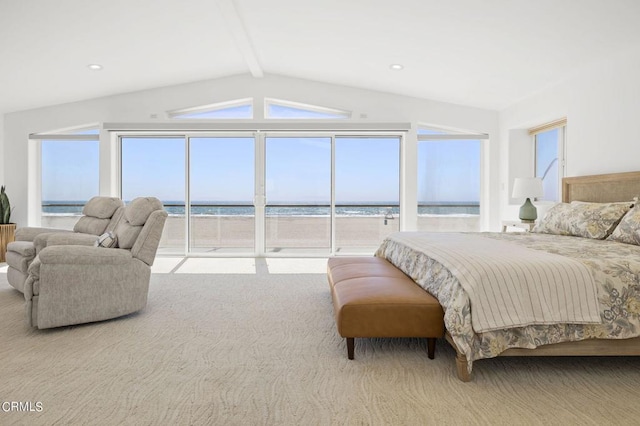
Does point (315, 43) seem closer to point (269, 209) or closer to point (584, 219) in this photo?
point (269, 209)

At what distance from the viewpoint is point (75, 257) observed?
9.68 feet

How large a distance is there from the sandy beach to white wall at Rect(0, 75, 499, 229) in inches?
25.4

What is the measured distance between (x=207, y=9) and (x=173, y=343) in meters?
3.36

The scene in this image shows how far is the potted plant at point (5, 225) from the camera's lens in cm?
588

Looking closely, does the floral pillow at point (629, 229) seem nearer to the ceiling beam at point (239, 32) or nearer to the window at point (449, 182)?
the window at point (449, 182)

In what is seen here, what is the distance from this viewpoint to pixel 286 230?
6871mm

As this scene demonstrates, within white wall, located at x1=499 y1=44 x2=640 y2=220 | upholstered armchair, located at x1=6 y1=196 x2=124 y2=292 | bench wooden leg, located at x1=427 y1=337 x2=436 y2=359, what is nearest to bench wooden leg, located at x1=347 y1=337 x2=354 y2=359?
bench wooden leg, located at x1=427 y1=337 x2=436 y2=359

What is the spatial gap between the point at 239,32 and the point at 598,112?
3897 mm

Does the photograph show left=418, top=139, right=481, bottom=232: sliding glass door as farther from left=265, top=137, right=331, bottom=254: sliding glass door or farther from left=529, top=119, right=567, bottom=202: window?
left=265, top=137, right=331, bottom=254: sliding glass door

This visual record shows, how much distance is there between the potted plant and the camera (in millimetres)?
5879

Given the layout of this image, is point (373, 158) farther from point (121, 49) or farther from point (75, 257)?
point (75, 257)

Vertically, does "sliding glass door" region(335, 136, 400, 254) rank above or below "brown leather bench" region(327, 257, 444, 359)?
above

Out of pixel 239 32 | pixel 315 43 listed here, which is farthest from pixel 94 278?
pixel 315 43
